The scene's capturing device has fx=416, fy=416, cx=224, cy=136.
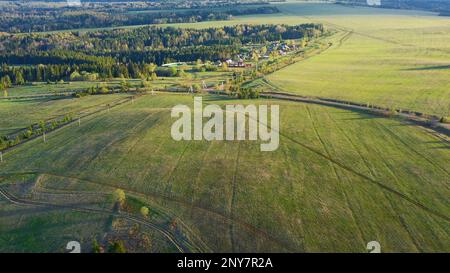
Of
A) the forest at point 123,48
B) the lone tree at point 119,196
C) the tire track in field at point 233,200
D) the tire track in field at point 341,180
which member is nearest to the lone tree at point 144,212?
the lone tree at point 119,196

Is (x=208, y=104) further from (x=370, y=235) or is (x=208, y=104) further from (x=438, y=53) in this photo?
(x=438, y=53)

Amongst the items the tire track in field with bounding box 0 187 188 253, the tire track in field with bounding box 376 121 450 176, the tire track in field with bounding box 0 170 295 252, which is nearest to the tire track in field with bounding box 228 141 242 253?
the tire track in field with bounding box 0 170 295 252

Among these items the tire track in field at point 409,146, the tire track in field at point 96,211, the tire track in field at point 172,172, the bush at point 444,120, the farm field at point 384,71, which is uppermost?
the farm field at point 384,71

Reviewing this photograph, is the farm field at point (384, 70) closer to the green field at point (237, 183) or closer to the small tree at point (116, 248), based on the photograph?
the green field at point (237, 183)

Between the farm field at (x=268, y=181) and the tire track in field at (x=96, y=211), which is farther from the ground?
the farm field at (x=268, y=181)

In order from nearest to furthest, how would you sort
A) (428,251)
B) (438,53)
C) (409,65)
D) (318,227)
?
1. (428,251)
2. (318,227)
3. (409,65)
4. (438,53)

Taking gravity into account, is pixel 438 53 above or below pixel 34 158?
above

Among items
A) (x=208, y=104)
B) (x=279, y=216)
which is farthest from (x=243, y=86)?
(x=279, y=216)

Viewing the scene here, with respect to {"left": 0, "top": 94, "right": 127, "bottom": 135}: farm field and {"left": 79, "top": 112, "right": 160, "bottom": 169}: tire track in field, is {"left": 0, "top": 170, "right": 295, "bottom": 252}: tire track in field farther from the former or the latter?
{"left": 0, "top": 94, "right": 127, "bottom": 135}: farm field
